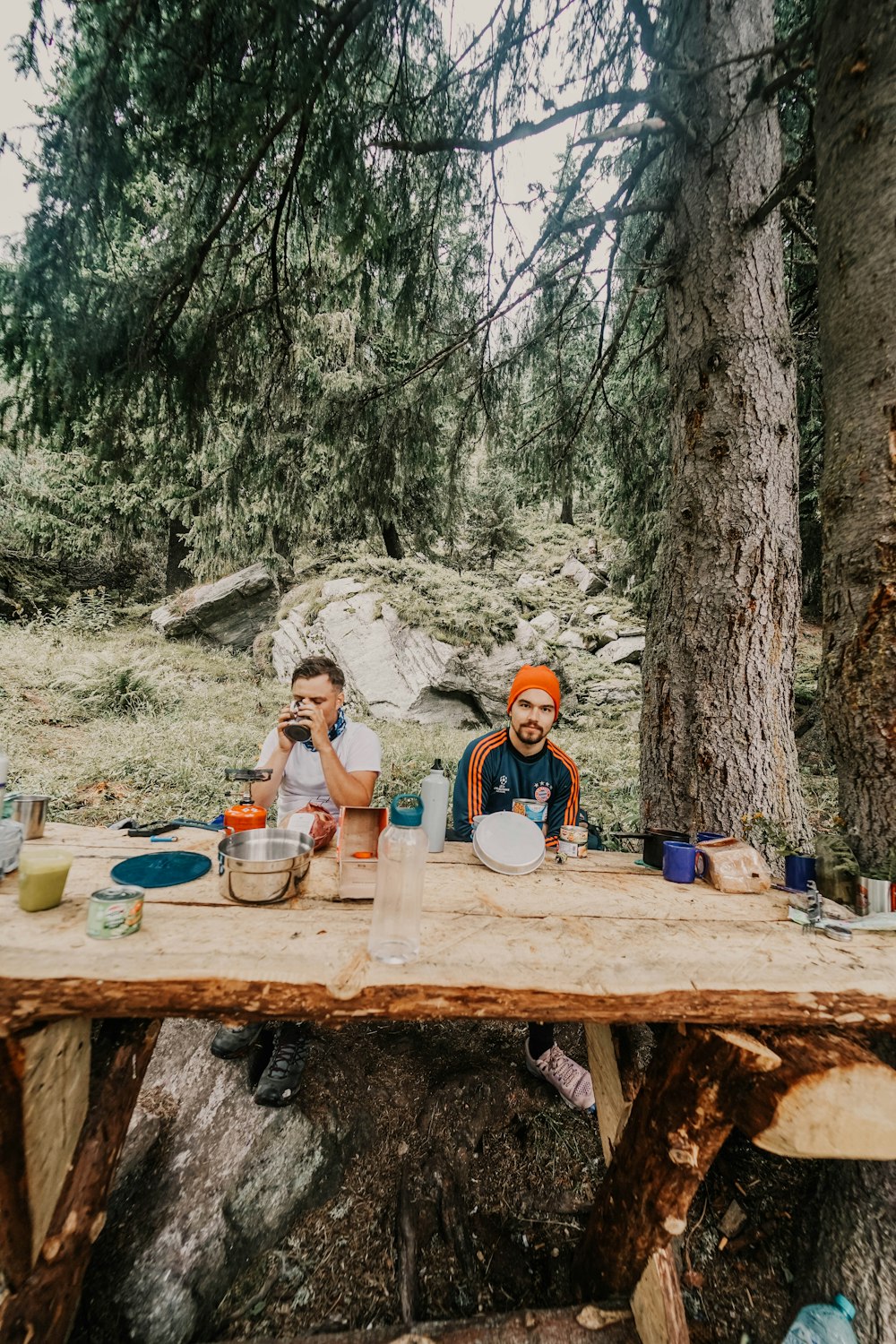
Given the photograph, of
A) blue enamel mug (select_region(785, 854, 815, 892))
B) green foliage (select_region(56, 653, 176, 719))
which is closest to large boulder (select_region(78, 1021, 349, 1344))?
blue enamel mug (select_region(785, 854, 815, 892))

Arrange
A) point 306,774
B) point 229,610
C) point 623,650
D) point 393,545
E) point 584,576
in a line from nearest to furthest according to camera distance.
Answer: point 306,774
point 393,545
point 623,650
point 229,610
point 584,576

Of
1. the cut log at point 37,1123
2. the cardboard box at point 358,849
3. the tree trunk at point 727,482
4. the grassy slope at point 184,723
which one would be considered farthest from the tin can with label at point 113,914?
the grassy slope at point 184,723

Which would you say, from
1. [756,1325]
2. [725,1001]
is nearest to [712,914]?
[725,1001]

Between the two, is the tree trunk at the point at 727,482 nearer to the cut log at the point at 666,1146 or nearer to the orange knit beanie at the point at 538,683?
the orange knit beanie at the point at 538,683

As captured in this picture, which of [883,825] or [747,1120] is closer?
[747,1120]

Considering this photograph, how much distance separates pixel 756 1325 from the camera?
1.73 metres

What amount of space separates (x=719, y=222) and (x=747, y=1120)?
3751 mm

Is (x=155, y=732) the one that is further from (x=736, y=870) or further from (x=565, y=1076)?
(x=736, y=870)

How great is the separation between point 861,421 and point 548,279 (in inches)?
99.9

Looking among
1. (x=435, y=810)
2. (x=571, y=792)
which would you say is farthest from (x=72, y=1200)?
(x=571, y=792)

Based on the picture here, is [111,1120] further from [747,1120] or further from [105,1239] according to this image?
[747,1120]

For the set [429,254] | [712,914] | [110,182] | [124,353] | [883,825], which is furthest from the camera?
[429,254]

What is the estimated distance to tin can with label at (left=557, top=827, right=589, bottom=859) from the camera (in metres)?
2.25

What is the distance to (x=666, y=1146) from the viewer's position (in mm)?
1482
